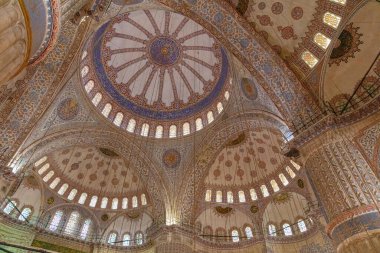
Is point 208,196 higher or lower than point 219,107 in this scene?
lower

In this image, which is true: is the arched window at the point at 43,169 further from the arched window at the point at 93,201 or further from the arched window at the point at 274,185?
the arched window at the point at 274,185

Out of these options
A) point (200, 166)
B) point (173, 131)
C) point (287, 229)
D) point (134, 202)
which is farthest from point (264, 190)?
point (134, 202)

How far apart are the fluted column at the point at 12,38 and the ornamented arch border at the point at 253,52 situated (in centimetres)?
599

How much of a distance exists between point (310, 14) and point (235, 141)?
22.5 ft

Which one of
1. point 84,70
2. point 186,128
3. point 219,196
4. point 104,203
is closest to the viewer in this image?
point 84,70

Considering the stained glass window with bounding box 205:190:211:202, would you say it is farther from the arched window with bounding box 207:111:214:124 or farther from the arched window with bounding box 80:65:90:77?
the arched window with bounding box 80:65:90:77

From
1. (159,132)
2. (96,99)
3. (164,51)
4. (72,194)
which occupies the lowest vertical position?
(72,194)

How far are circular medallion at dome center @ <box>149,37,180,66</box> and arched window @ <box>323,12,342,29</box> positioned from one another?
8.13 metres

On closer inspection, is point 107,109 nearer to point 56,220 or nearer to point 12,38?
point 56,220

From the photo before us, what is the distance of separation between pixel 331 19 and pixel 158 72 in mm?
9364

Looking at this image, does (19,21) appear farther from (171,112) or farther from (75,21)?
(171,112)

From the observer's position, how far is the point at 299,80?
8938 mm

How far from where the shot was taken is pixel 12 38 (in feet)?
13.6

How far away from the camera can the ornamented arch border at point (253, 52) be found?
881cm
